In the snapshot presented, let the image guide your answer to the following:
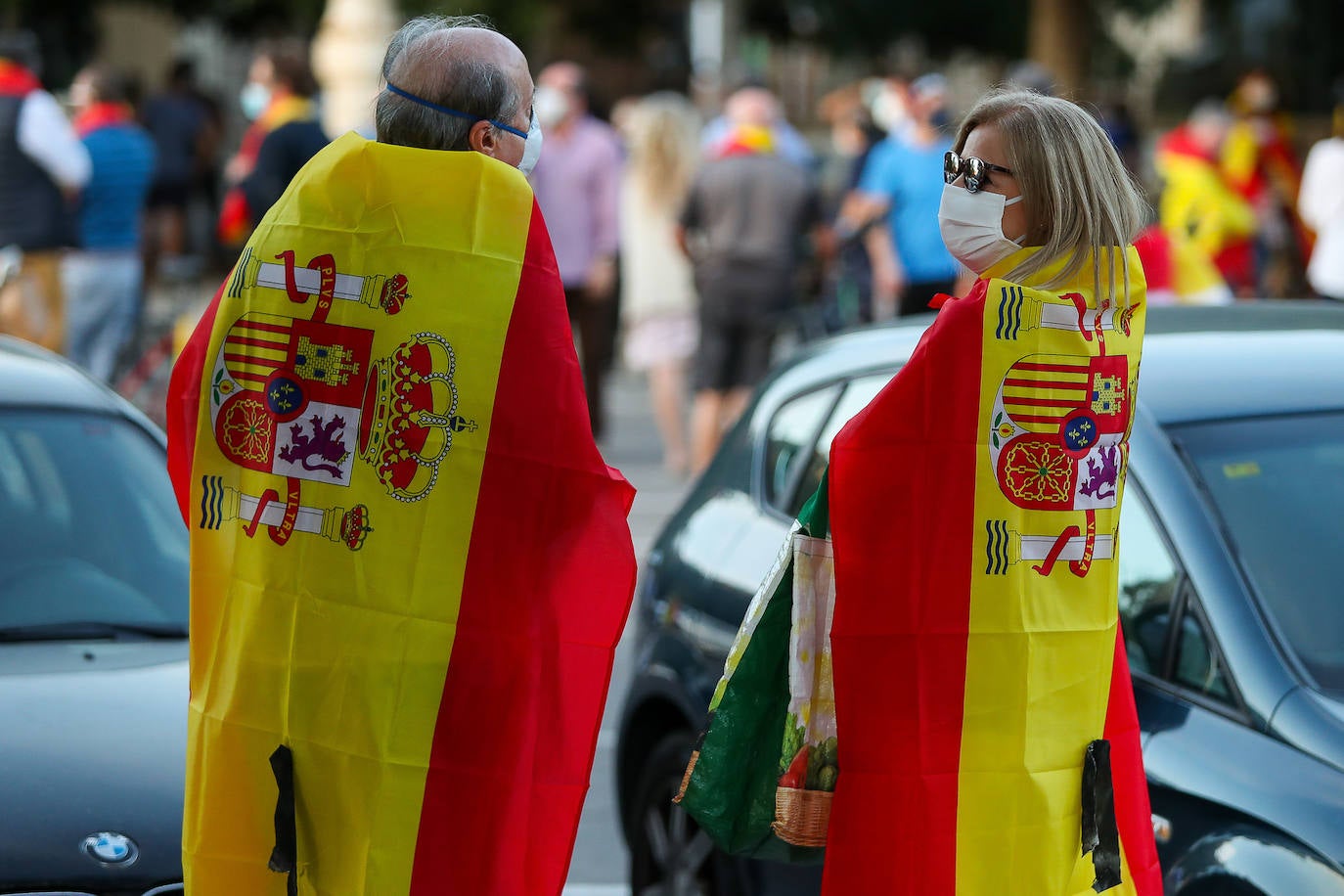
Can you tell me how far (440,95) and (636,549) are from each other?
245 inches

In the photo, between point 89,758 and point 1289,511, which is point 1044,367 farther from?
point 89,758

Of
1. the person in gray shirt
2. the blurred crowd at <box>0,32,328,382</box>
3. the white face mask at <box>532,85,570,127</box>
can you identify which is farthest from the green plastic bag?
the white face mask at <box>532,85,570,127</box>

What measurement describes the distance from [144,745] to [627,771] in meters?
1.57

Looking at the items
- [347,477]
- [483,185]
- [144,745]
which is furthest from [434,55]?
[144,745]

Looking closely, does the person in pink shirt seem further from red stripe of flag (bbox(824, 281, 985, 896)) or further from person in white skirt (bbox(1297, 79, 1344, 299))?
red stripe of flag (bbox(824, 281, 985, 896))

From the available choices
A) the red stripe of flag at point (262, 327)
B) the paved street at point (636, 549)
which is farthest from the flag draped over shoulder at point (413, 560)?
the paved street at point (636, 549)

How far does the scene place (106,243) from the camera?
11828mm

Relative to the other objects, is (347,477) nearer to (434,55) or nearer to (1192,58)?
(434,55)

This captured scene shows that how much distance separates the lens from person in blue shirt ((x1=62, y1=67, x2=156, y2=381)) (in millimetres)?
11781

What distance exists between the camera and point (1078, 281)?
114 inches

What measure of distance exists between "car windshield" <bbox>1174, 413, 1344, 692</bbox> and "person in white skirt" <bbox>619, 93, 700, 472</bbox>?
8.32 meters

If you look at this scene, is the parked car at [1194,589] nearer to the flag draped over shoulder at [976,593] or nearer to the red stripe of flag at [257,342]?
the flag draped over shoulder at [976,593]

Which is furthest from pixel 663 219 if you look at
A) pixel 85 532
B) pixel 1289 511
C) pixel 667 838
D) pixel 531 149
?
pixel 531 149

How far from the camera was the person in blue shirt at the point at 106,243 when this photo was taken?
11.8m
